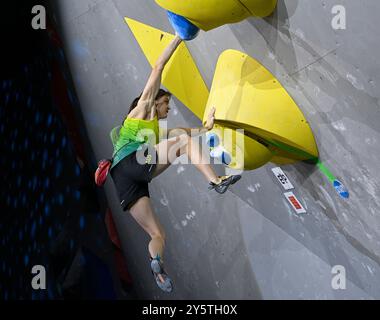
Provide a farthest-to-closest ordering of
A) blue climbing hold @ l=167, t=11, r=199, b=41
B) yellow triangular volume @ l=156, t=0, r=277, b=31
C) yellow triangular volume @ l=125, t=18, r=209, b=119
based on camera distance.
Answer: yellow triangular volume @ l=125, t=18, r=209, b=119 < blue climbing hold @ l=167, t=11, r=199, b=41 < yellow triangular volume @ l=156, t=0, r=277, b=31

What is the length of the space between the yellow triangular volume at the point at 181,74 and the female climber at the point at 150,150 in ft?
0.42

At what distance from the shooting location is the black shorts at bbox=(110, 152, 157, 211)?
7.70 ft

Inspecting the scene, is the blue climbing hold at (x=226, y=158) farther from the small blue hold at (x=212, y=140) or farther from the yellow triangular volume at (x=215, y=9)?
the yellow triangular volume at (x=215, y=9)

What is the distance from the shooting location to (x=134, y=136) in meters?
2.36

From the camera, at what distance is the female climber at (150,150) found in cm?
231

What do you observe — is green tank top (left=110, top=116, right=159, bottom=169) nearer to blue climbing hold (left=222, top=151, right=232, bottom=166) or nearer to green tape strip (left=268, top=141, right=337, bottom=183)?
blue climbing hold (left=222, top=151, right=232, bottom=166)

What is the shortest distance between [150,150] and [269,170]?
21.8 inches

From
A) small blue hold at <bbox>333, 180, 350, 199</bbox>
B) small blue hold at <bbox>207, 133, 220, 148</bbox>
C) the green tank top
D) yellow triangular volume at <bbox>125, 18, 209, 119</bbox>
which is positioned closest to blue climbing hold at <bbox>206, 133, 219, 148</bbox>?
small blue hold at <bbox>207, 133, 220, 148</bbox>

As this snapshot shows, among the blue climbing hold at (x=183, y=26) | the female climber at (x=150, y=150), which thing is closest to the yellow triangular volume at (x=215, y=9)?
the blue climbing hold at (x=183, y=26)

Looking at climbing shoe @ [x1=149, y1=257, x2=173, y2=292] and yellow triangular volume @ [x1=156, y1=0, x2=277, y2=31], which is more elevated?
yellow triangular volume @ [x1=156, y1=0, x2=277, y2=31]

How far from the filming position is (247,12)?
6.93ft

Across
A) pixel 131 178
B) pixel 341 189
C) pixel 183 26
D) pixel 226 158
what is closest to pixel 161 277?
pixel 131 178

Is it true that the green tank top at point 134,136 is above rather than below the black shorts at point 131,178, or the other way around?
above

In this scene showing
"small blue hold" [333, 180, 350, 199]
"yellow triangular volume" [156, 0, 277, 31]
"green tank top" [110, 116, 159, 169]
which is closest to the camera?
"yellow triangular volume" [156, 0, 277, 31]
